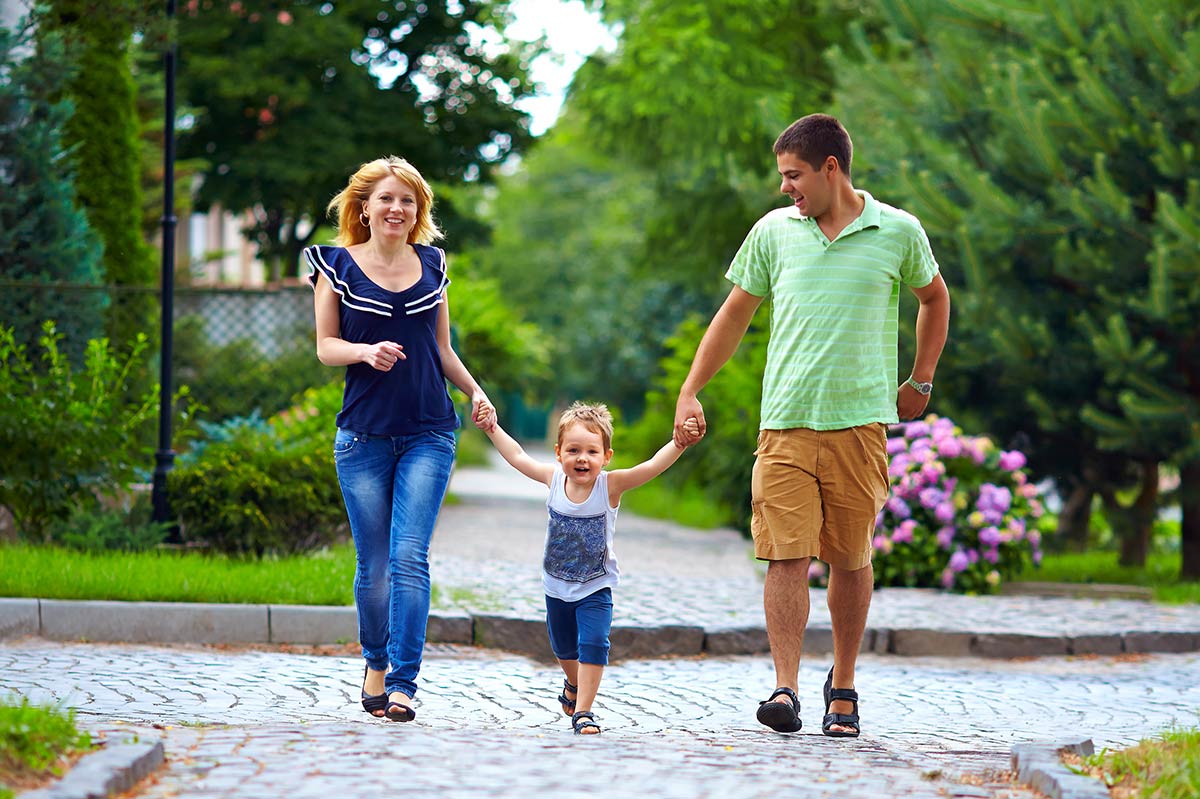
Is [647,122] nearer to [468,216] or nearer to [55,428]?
[468,216]

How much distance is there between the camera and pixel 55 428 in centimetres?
948

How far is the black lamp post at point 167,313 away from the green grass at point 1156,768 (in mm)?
6466

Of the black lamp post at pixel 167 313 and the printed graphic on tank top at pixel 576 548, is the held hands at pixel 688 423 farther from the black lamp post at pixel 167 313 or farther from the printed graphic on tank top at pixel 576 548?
the black lamp post at pixel 167 313

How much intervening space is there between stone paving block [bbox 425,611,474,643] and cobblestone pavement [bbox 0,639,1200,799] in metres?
0.13

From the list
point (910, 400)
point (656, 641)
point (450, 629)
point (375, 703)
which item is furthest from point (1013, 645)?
point (375, 703)

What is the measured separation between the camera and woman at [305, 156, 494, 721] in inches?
217

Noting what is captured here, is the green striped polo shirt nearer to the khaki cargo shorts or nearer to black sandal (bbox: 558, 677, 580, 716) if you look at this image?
the khaki cargo shorts

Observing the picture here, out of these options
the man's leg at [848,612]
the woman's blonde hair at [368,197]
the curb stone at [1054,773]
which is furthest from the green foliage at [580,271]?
the curb stone at [1054,773]

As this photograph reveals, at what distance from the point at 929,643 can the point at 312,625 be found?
11.1ft

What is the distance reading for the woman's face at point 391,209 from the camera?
18.6 feet

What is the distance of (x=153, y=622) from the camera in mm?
7926

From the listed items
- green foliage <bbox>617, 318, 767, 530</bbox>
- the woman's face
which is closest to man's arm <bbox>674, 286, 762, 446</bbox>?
the woman's face

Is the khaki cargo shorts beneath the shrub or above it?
above

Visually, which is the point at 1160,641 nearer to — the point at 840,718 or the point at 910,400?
the point at 910,400
